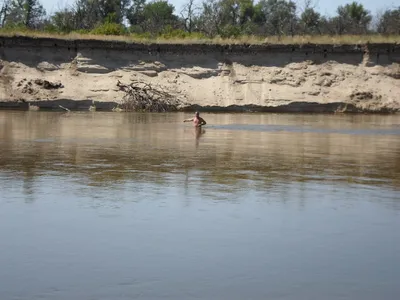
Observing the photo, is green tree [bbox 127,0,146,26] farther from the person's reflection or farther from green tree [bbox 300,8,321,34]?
the person's reflection

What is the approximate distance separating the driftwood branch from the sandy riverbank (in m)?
0.52

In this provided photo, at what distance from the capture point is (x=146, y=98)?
41.0 meters

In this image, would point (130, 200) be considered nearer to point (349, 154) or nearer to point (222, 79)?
point (349, 154)

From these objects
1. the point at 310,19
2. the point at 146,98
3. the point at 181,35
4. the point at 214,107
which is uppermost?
the point at 310,19

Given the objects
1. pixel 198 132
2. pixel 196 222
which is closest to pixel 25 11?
pixel 198 132

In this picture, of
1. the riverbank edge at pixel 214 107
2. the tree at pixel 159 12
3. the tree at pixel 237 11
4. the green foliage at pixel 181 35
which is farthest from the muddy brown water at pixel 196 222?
the tree at pixel 237 11

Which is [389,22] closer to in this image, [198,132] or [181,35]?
[181,35]

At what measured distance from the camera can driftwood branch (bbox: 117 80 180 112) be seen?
1599 inches

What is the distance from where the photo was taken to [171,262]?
8.08m

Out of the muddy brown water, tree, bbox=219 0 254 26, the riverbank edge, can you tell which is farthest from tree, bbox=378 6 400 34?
the muddy brown water

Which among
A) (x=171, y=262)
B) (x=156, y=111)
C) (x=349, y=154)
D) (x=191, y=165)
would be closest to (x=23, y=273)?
(x=171, y=262)

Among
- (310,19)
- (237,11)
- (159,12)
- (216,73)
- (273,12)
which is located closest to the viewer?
(216,73)

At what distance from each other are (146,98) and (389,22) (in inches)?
1509

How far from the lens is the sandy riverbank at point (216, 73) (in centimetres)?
4259
